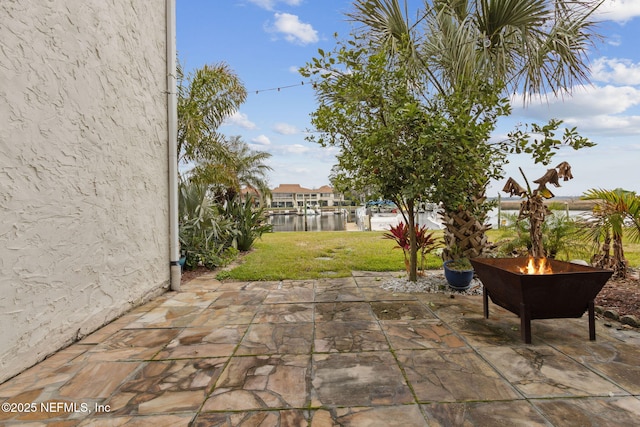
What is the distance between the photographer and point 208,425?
64.1 inches

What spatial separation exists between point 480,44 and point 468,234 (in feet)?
8.73

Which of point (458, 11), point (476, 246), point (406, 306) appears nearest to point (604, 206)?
point (476, 246)

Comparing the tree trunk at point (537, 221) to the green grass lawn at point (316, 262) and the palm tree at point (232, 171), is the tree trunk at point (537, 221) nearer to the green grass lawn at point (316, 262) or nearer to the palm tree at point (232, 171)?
the green grass lawn at point (316, 262)

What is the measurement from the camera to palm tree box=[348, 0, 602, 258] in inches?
151

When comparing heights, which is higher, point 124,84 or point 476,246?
point 124,84

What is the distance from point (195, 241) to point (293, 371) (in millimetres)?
4502

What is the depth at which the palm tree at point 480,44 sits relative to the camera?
12.6 feet

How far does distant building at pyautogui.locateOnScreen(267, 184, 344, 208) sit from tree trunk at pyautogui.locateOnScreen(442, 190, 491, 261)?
55.2 meters

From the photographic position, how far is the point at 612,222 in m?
3.76

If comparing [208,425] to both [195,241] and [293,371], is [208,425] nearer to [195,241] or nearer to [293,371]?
[293,371]

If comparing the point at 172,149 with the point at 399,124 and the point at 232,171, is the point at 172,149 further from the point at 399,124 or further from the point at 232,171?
the point at 232,171

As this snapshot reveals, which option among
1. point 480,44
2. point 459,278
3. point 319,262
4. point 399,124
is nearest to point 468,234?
point 459,278

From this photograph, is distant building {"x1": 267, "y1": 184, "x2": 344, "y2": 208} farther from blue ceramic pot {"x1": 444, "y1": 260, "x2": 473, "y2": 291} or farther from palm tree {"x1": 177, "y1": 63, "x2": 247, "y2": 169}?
blue ceramic pot {"x1": 444, "y1": 260, "x2": 473, "y2": 291}

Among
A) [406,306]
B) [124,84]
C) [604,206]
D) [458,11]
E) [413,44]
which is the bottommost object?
[406,306]
